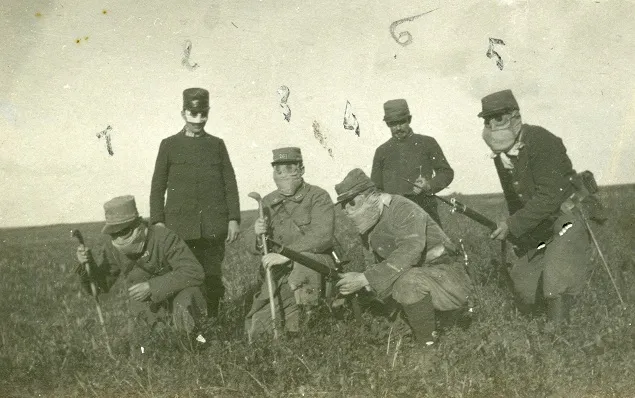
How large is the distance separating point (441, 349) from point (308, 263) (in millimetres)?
1388

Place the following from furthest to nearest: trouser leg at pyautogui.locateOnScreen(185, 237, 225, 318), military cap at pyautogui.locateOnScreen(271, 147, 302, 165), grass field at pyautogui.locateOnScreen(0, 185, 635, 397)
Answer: trouser leg at pyautogui.locateOnScreen(185, 237, 225, 318) < military cap at pyautogui.locateOnScreen(271, 147, 302, 165) < grass field at pyautogui.locateOnScreen(0, 185, 635, 397)

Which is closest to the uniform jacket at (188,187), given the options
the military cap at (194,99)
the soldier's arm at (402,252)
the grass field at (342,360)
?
the military cap at (194,99)

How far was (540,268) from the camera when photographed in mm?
5422

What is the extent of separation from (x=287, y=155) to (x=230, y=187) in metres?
0.73

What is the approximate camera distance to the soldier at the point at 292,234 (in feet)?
17.4

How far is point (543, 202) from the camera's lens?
5094 mm

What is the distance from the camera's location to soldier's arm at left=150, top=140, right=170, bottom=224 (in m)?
5.74

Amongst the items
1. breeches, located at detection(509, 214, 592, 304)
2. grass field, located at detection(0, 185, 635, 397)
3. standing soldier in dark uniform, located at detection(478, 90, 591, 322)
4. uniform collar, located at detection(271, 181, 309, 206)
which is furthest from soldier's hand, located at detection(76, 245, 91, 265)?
breeches, located at detection(509, 214, 592, 304)

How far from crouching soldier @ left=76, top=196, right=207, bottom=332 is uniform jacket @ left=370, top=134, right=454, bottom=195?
8.69 ft

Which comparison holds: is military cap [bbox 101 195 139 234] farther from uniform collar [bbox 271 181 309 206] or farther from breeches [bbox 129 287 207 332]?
uniform collar [bbox 271 181 309 206]

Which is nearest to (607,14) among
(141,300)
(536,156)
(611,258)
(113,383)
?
(536,156)

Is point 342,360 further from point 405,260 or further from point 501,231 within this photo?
point 501,231

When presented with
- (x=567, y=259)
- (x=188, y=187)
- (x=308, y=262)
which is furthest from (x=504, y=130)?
(x=188, y=187)

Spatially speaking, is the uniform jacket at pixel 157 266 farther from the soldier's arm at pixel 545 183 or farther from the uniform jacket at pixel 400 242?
the soldier's arm at pixel 545 183
